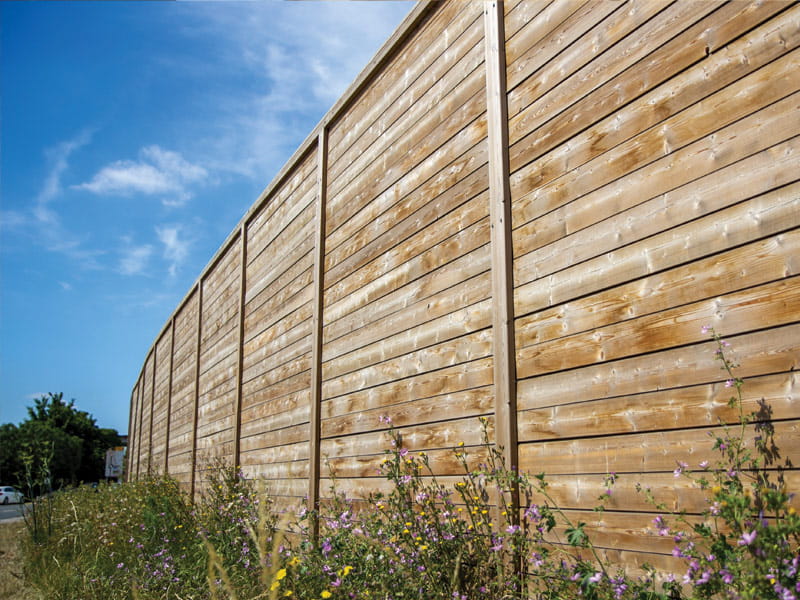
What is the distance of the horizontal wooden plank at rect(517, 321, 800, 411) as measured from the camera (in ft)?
6.75

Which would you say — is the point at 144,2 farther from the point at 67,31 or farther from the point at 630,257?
the point at 630,257

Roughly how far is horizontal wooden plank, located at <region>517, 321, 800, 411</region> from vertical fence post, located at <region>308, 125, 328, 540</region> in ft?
7.34

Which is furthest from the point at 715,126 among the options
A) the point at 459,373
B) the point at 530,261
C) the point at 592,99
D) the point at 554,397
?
the point at 459,373

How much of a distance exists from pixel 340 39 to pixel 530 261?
6.17 feet

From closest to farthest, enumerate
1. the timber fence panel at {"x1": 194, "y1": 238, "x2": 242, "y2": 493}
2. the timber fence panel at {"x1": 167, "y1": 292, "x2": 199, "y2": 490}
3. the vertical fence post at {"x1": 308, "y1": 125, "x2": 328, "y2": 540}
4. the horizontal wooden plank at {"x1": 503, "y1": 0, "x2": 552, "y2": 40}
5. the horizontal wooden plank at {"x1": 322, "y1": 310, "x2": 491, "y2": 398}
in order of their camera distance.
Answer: the horizontal wooden plank at {"x1": 503, "y1": 0, "x2": 552, "y2": 40}, the horizontal wooden plank at {"x1": 322, "y1": 310, "x2": 491, "y2": 398}, the vertical fence post at {"x1": 308, "y1": 125, "x2": 328, "y2": 540}, the timber fence panel at {"x1": 194, "y1": 238, "x2": 242, "y2": 493}, the timber fence panel at {"x1": 167, "y1": 292, "x2": 199, "y2": 490}

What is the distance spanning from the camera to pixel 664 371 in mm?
2365

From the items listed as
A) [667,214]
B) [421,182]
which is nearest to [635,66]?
[667,214]

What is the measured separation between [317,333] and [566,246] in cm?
259

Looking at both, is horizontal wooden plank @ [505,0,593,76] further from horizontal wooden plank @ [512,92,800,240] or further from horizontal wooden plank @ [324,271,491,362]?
horizontal wooden plank @ [324,271,491,362]

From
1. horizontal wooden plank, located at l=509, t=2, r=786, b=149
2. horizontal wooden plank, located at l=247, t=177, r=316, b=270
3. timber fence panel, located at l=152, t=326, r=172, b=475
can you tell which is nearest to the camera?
horizontal wooden plank, located at l=509, t=2, r=786, b=149

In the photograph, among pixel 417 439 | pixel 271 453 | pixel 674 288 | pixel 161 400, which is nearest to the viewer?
pixel 674 288

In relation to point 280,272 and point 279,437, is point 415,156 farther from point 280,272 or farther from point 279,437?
point 279,437

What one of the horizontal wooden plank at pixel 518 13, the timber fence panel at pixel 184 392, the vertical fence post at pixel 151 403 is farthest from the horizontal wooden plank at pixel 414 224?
the vertical fence post at pixel 151 403

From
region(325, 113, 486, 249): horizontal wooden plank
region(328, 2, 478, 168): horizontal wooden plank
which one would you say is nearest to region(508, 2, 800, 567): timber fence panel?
region(325, 113, 486, 249): horizontal wooden plank
